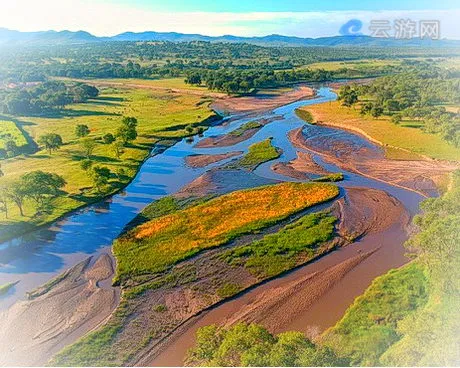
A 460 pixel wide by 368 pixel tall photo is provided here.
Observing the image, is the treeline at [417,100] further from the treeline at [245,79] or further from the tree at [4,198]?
the tree at [4,198]

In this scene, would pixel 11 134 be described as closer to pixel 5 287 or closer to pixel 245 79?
pixel 5 287

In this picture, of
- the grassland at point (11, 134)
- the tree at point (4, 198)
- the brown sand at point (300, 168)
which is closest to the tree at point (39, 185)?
the tree at point (4, 198)

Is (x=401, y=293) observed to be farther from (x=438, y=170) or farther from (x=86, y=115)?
(x=86, y=115)

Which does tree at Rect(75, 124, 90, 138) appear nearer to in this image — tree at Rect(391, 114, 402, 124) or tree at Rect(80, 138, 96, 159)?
tree at Rect(80, 138, 96, 159)

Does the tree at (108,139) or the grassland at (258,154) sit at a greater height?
the tree at (108,139)

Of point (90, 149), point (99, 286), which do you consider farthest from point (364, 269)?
point (90, 149)
